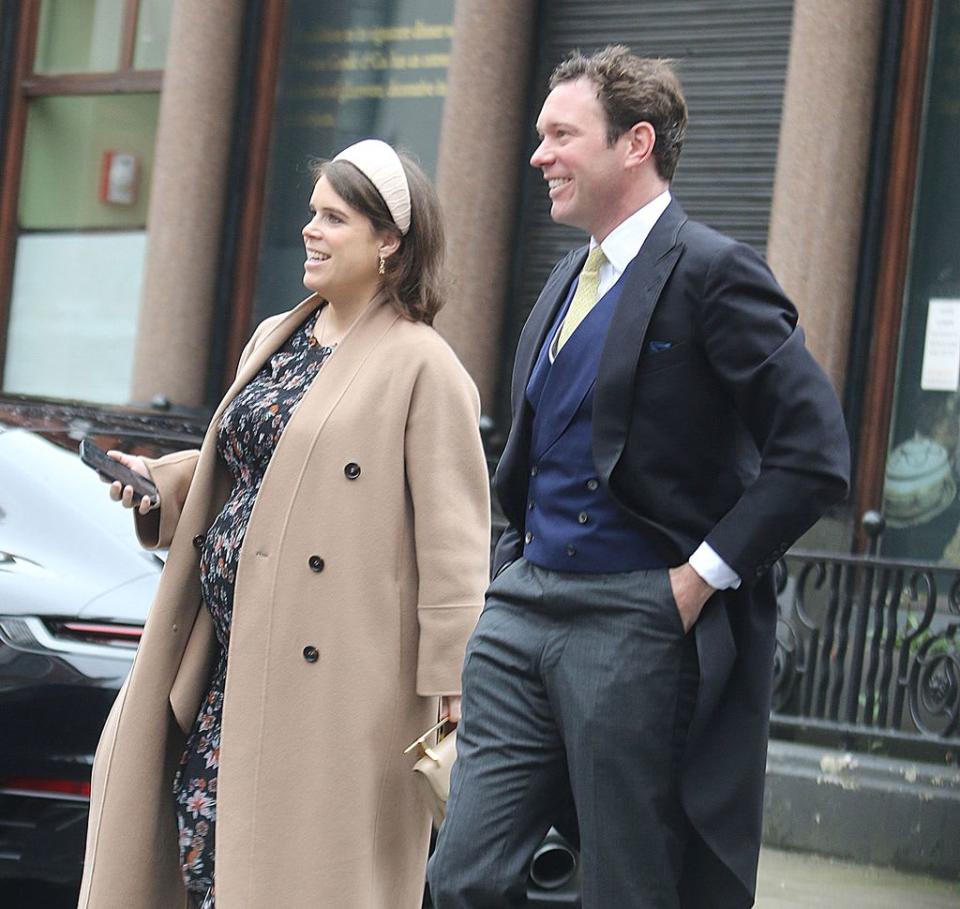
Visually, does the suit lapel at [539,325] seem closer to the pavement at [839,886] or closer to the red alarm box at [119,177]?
the pavement at [839,886]

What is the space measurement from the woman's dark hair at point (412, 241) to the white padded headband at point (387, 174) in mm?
11

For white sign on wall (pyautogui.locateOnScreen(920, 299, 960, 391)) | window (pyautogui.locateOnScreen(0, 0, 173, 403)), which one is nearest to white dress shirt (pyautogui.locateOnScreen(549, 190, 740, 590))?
white sign on wall (pyautogui.locateOnScreen(920, 299, 960, 391))

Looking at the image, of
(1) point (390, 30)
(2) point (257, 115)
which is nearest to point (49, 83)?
(2) point (257, 115)

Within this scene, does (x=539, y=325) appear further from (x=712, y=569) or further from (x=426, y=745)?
(x=426, y=745)

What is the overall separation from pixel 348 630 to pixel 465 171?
767cm

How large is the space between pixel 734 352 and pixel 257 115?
10466 millimetres

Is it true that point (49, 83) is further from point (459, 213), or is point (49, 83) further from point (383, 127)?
point (459, 213)

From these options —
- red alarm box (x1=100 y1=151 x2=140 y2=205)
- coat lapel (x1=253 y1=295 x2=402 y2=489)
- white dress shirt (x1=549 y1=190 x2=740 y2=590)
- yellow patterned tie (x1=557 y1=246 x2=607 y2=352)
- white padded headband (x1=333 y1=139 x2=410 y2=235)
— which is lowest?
coat lapel (x1=253 y1=295 x2=402 y2=489)

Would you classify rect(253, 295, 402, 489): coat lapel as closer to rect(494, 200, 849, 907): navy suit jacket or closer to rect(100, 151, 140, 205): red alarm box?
rect(494, 200, 849, 907): navy suit jacket

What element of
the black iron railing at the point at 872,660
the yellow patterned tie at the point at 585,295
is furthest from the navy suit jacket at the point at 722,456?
the black iron railing at the point at 872,660

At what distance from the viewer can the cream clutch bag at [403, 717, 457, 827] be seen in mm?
3852

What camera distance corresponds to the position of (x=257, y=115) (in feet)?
43.6

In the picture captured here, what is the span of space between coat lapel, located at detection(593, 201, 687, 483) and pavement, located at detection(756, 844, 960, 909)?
142 inches

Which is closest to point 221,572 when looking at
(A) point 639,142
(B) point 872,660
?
(A) point 639,142
